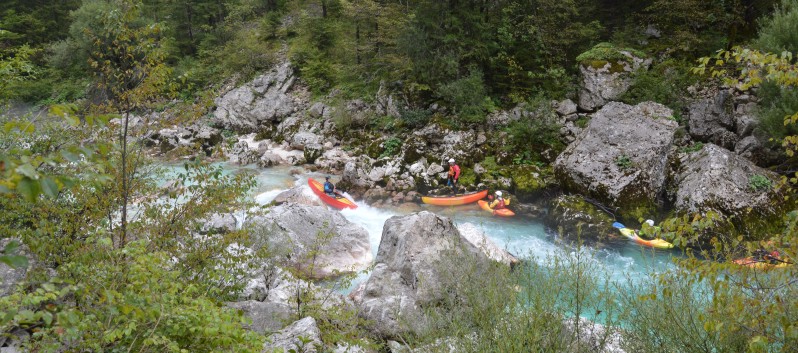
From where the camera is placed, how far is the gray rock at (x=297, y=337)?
4.75 m

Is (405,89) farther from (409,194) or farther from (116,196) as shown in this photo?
(116,196)

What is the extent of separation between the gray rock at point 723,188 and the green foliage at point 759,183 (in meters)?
0.06

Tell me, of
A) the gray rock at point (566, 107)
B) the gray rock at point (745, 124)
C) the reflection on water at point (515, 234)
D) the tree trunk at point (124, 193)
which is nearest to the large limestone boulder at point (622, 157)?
the reflection on water at point (515, 234)

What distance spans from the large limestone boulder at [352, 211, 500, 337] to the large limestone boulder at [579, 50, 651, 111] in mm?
10270

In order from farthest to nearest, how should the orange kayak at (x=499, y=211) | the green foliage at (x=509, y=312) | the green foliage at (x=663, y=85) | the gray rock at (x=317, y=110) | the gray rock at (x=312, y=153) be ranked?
the gray rock at (x=317, y=110) < the gray rock at (x=312, y=153) < the green foliage at (x=663, y=85) < the orange kayak at (x=499, y=211) < the green foliage at (x=509, y=312)

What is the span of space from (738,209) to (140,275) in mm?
12493

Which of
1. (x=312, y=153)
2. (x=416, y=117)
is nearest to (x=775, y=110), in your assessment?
(x=416, y=117)

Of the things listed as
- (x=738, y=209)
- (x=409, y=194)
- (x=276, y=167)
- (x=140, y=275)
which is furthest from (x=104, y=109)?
(x=738, y=209)

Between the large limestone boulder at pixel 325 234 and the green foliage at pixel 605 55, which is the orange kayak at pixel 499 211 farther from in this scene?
the green foliage at pixel 605 55

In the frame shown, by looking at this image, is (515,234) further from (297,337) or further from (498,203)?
(297,337)

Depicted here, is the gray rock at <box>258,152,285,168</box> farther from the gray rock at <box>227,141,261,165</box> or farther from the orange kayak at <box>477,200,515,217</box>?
the orange kayak at <box>477,200,515,217</box>

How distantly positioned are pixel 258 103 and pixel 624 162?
17836 millimetres

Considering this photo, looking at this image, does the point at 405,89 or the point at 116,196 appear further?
the point at 405,89

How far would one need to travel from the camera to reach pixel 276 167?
1778 cm
